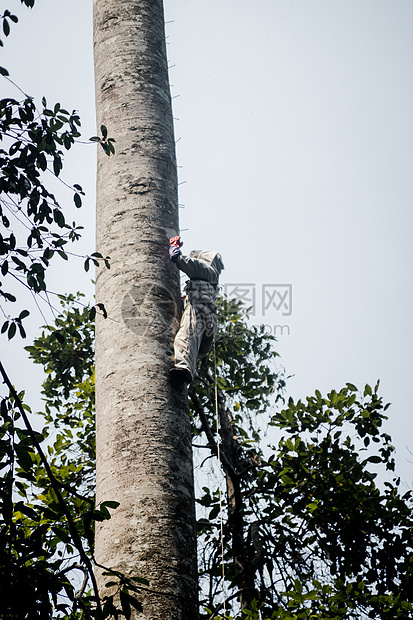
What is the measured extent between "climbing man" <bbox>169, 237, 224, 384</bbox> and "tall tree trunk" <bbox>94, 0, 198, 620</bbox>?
7 cm

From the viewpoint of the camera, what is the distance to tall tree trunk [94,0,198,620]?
2.51 m

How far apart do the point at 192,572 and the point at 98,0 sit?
13.1 feet

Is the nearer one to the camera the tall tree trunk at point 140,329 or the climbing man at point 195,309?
the tall tree trunk at point 140,329

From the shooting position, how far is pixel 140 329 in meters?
3.14

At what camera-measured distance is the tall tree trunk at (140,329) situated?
251cm

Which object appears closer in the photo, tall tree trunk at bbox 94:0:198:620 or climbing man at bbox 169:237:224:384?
tall tree trunk at bbox 94:0:198:620

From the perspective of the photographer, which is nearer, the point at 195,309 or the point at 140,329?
the point at 140,329

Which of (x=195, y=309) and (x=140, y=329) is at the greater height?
(x=195, y=309)

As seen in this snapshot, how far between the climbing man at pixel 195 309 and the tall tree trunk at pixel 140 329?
7 centimetres

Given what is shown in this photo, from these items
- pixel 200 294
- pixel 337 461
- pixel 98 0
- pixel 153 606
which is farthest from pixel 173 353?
pixel 98 0

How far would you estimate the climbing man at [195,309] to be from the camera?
10.2 feet

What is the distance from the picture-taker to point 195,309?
3713mm

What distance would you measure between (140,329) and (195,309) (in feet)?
2.10

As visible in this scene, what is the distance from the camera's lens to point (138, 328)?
3.14 m
